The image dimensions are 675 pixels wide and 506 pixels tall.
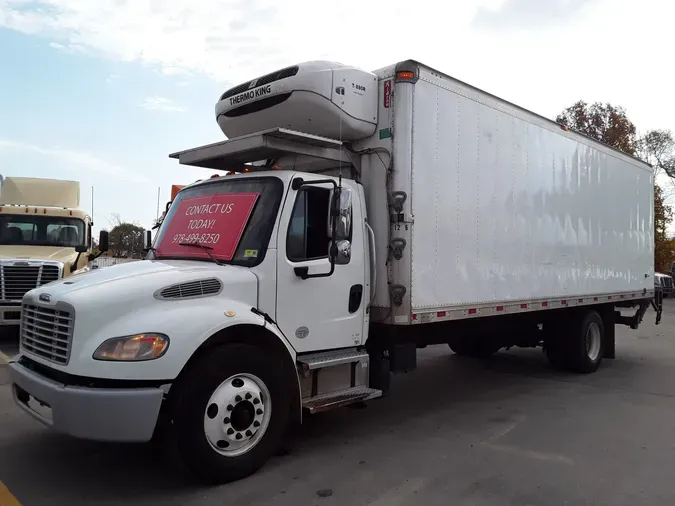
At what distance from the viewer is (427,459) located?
4.90 meters

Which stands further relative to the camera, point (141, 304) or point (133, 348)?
point (141, 304)

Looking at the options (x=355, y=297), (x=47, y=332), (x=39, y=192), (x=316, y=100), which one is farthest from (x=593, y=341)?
(x=39, y=192)

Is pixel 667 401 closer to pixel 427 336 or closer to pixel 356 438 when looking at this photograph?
pixel 427 336

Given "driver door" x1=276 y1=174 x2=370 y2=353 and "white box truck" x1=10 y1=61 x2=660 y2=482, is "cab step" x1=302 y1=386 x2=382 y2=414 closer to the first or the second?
"white box truck" x1=10 y1=61 x2=660 y2=482

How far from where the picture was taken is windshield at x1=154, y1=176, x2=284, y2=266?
4.72 metres

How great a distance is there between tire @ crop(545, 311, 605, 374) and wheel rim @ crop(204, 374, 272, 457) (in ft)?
19.9

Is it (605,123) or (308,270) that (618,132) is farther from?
(308,270)

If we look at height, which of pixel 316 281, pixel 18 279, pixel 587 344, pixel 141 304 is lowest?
pixel 587 344

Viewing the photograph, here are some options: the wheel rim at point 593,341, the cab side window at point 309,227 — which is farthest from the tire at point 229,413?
the wheel rim at point 593,341

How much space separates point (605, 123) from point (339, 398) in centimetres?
3557

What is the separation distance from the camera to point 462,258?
6.11 m

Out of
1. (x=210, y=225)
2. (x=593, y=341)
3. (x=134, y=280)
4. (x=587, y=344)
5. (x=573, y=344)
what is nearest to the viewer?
(x=134, y=280)

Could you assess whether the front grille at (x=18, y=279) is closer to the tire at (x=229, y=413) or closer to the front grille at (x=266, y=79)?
the front grille at (x=266, y=79)

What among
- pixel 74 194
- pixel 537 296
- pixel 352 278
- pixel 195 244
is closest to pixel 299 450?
pixel 352 278
